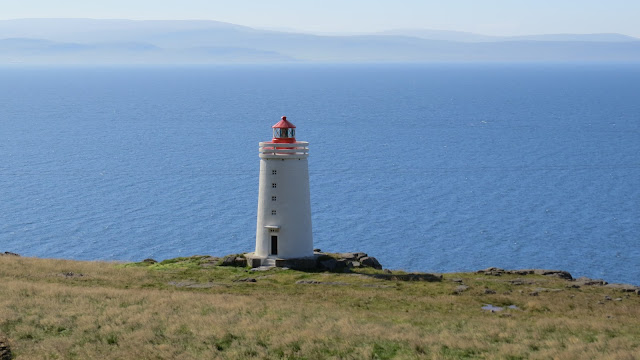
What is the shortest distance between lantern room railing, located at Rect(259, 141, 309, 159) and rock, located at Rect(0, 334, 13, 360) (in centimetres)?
2222

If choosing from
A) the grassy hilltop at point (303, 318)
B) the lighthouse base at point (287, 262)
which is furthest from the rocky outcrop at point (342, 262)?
the grassy hilltop at point (303, 318)

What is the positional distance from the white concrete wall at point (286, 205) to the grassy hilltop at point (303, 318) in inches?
153

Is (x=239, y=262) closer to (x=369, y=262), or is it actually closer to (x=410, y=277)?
(x=369, y=262)

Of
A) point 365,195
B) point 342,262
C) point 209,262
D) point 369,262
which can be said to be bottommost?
point 365,195

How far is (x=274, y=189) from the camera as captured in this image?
4725 centimetres

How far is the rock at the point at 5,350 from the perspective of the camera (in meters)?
25.0

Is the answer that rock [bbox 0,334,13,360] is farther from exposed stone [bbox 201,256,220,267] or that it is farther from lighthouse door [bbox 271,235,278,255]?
exposed stone [bbox 201,256,220,267]

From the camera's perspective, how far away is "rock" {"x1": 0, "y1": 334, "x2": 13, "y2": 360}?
25.0 m

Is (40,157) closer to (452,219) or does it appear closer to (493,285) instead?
(452,219)

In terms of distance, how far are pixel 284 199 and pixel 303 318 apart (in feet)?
58.6

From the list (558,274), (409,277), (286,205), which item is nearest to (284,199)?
(286,205)

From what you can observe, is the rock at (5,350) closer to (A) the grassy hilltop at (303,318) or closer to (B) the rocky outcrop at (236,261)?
(A) the grassy hilltop at (303,318)

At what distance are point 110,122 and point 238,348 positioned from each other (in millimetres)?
176468

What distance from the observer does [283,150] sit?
46.8 meters
